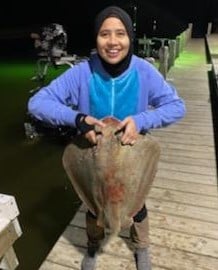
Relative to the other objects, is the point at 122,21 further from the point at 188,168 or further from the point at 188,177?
the point at 188,168

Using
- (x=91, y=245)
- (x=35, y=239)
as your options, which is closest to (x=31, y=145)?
(x=35, y=239)

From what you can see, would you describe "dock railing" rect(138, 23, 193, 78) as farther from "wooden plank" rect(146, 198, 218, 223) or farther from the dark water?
"wooden plank" rect(146, 198, 218, 223)

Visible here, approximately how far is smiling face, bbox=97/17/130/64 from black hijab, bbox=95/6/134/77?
17 mm

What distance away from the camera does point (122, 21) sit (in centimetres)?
171

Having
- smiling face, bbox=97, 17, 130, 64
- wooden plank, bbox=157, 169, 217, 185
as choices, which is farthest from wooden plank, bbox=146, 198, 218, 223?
smiling face, bbox=97, 17, 130, 64

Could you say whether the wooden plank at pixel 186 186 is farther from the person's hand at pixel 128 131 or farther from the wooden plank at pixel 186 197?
the person's hand at pixel 128 131

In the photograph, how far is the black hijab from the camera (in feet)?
5.59

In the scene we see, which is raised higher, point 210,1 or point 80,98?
point 80,98

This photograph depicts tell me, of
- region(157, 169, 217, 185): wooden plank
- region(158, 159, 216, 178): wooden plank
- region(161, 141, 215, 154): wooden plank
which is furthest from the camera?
region(161, 141, 215, 154): wooden plank

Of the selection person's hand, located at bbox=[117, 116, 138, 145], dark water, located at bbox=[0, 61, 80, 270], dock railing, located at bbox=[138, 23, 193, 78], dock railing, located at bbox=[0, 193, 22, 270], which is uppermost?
person's hand, located at bbox=[117, 116, 138, 145]

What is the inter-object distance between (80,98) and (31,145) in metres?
5.68

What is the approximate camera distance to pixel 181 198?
3.35 metres

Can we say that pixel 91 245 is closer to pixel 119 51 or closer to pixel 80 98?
pixel 80 98

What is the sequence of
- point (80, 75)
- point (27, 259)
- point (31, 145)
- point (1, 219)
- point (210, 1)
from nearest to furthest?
point (1, 219)
point (80, 75)
point (27, 259)
point (31, 145)
point (210, 1)
